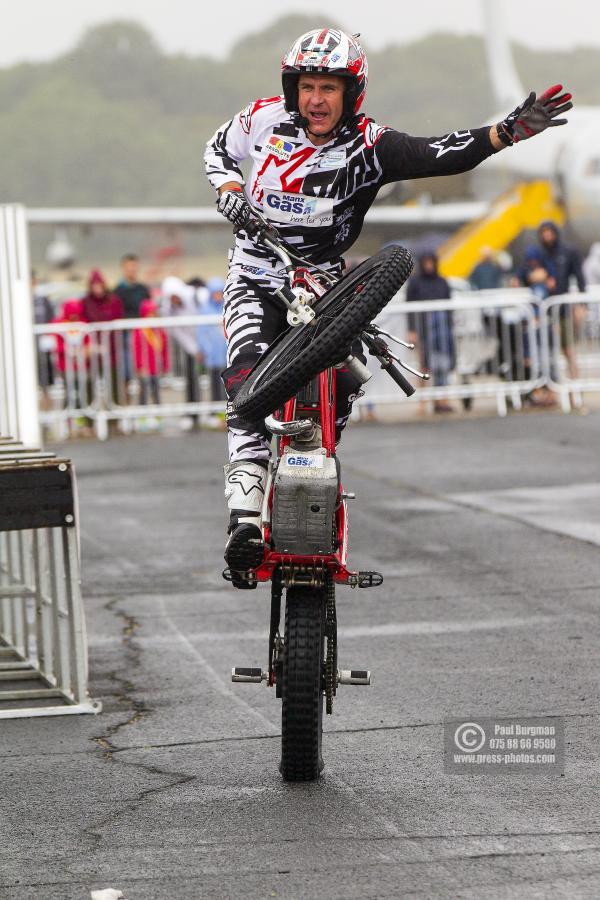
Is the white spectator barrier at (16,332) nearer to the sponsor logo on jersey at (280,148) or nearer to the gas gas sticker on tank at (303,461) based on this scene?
the sponsor logo on jersey at (280,148)

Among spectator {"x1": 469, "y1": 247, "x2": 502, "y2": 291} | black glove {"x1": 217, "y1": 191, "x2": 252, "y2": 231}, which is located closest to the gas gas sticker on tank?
black glove {"x1": 217, "y1": 191, "x2": 252, "y2": 231}

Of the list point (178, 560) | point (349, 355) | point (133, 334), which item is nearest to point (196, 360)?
point (133, 334)

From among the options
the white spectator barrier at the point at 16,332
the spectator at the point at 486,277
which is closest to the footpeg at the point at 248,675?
the white spectator barrier at the point at 16,332

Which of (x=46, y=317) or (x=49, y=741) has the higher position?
(x=46, y=317)

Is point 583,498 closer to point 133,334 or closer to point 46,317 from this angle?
point 133,334

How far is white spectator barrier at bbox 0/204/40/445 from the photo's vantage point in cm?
822

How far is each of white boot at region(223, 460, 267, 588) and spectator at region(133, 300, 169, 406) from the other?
14.9 meters

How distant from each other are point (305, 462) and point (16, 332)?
3376mm

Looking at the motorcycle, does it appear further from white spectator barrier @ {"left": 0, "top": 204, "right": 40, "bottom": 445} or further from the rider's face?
white spectator barrier @ {"left": 0, "top": 204, "right": 40, "bottom": 445}

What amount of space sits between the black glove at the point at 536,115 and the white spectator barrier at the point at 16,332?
3.34 m

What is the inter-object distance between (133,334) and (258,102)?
1477 cm

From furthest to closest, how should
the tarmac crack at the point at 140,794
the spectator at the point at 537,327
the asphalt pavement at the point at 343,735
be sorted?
the spectator at the point at 537,327 → the tarmac crack at the point at 140,794 → the asphalt pavement at the point at 343,735

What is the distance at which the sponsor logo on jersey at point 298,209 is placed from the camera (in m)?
5.71

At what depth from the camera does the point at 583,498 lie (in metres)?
12.6
